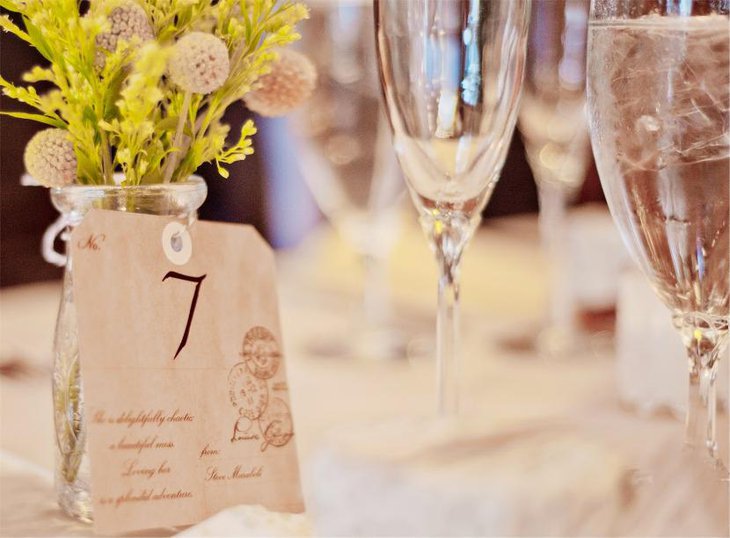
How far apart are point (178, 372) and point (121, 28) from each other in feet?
0.57

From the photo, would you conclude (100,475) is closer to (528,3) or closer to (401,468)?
(401,468)

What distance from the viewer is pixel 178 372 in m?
0.49

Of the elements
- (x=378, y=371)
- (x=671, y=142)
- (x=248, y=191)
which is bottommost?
(x=378, y=371)

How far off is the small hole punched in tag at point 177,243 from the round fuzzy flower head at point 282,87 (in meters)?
0.09

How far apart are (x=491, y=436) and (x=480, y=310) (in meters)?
0.64

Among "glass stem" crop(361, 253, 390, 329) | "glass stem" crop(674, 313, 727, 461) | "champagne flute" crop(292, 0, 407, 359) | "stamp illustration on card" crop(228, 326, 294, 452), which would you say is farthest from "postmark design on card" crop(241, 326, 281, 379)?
"glass stem" crop(361, 253, 390, 329)

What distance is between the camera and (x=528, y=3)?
1.63 feet

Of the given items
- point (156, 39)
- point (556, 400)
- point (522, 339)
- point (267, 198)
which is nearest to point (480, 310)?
point (522, 339)

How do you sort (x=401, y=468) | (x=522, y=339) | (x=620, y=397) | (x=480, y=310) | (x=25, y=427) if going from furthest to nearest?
(x=480, y=310)
(x=522, y=339)
(x=620, y=397)
(x=25, y=427)
(x=401, y=468)

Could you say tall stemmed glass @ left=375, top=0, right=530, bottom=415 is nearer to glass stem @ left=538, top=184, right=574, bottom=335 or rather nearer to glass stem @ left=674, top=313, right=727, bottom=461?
glass stem @ left=674, top=313, right=727, bottom=461

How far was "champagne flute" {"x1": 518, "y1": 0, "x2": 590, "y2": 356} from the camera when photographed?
0.88 meters

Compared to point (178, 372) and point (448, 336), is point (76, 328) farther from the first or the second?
point (448, 336)
